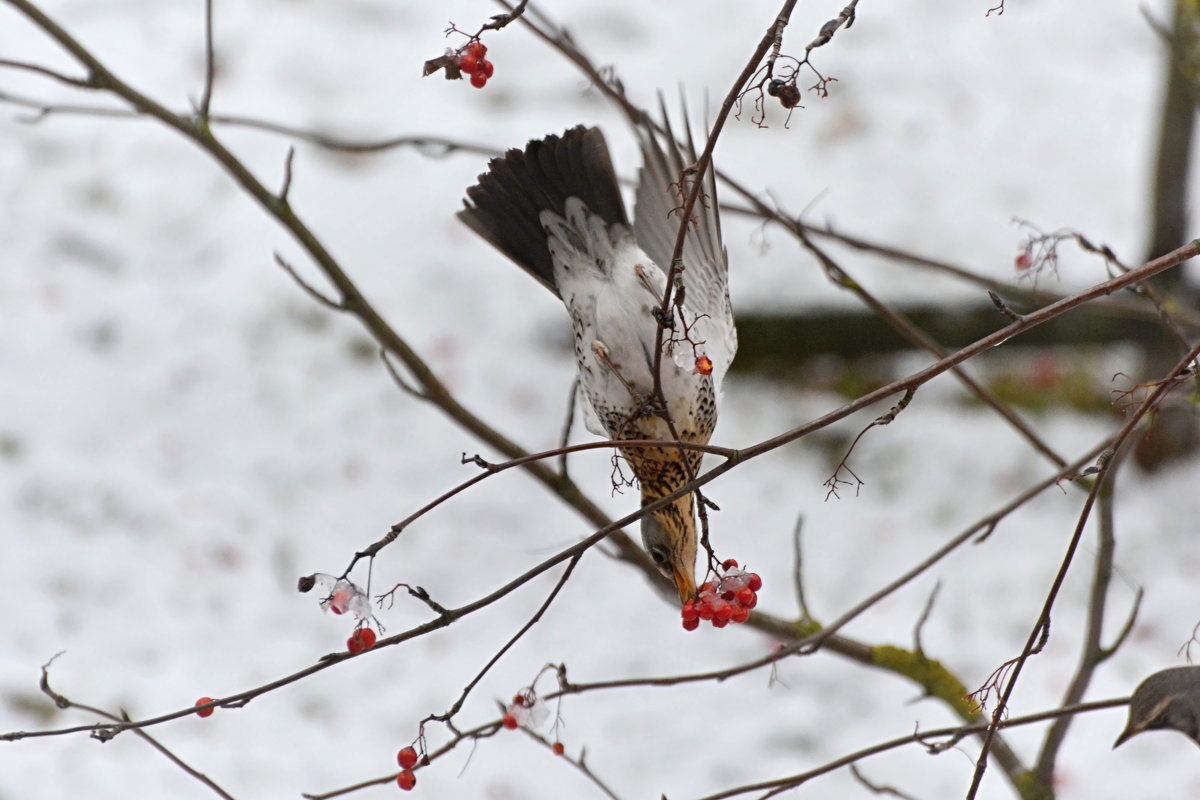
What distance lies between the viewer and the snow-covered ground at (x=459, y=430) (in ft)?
15.0

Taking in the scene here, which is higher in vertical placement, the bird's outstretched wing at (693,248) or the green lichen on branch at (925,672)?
the bird's outstretched wing at (693,248)

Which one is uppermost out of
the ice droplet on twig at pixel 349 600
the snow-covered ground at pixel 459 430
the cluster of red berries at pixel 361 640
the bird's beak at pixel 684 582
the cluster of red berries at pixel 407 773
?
the snow-covered ground at pixel 459 430

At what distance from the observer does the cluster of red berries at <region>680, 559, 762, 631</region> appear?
177cm

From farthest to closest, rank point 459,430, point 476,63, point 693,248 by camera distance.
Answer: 1. point 459,430
2. point 693,248
3. point 476,63

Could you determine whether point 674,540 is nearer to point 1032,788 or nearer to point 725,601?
point 725,601

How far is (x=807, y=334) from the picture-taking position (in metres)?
5.70

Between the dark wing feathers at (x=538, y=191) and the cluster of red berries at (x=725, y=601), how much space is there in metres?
1.26

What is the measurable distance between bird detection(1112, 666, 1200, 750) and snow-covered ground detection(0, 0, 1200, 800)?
9.29 feet

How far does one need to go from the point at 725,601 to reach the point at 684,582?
69 centimetres

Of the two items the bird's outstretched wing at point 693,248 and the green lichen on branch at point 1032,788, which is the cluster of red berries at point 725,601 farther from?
the green lichen on branch at point 1032,788

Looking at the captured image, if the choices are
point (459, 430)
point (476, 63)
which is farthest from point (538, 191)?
point (459, 430)

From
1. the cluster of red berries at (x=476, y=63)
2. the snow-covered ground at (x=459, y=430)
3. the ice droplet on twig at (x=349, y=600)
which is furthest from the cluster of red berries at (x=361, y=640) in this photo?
the snow-covered ground at (x=459, y=430)

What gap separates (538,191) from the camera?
288 centimetres

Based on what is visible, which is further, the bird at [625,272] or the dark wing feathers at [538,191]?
the dark wing feathers at [538,191]
